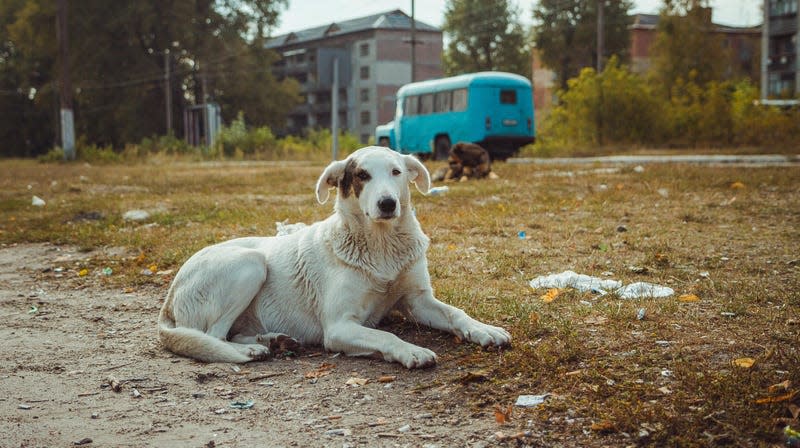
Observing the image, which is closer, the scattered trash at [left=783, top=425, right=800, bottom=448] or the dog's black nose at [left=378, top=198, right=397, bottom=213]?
the scattered trash at [left=783, top=425, right=800, bottom=448]

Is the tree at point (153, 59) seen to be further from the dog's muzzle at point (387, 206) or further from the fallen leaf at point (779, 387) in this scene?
the fallen leaf at point (779, 387)

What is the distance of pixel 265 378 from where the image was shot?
3.91 m

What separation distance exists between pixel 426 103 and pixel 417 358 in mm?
23866

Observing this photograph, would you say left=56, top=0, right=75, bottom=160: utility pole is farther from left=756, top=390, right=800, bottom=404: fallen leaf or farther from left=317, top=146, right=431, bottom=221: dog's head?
left=756, top=390, right=800, bottom=404: fallen leaf

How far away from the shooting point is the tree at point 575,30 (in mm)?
54656

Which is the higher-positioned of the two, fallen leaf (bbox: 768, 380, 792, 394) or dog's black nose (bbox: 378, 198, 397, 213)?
dog's black nose (bbox: 378, 198, 397, 213)

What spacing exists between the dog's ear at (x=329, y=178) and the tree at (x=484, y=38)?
58.5 meters

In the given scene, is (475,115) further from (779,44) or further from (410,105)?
(779,44)

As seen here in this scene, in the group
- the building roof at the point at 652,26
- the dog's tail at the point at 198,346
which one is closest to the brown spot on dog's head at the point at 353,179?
the dog's tail at the point at 198,346

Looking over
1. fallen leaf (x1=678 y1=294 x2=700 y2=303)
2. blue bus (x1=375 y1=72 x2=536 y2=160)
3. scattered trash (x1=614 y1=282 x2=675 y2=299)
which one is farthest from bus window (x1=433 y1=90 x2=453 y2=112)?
fallen leaf (x1=678 y1=294 x2=700 y2=303)

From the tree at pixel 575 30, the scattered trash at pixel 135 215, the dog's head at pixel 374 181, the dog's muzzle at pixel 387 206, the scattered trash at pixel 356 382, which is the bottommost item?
the scattered trash at pixel 356 382

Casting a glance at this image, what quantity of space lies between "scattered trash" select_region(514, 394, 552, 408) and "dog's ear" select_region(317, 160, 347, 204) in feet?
5.98

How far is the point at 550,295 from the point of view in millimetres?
5195

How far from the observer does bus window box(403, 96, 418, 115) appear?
27.7 metres
